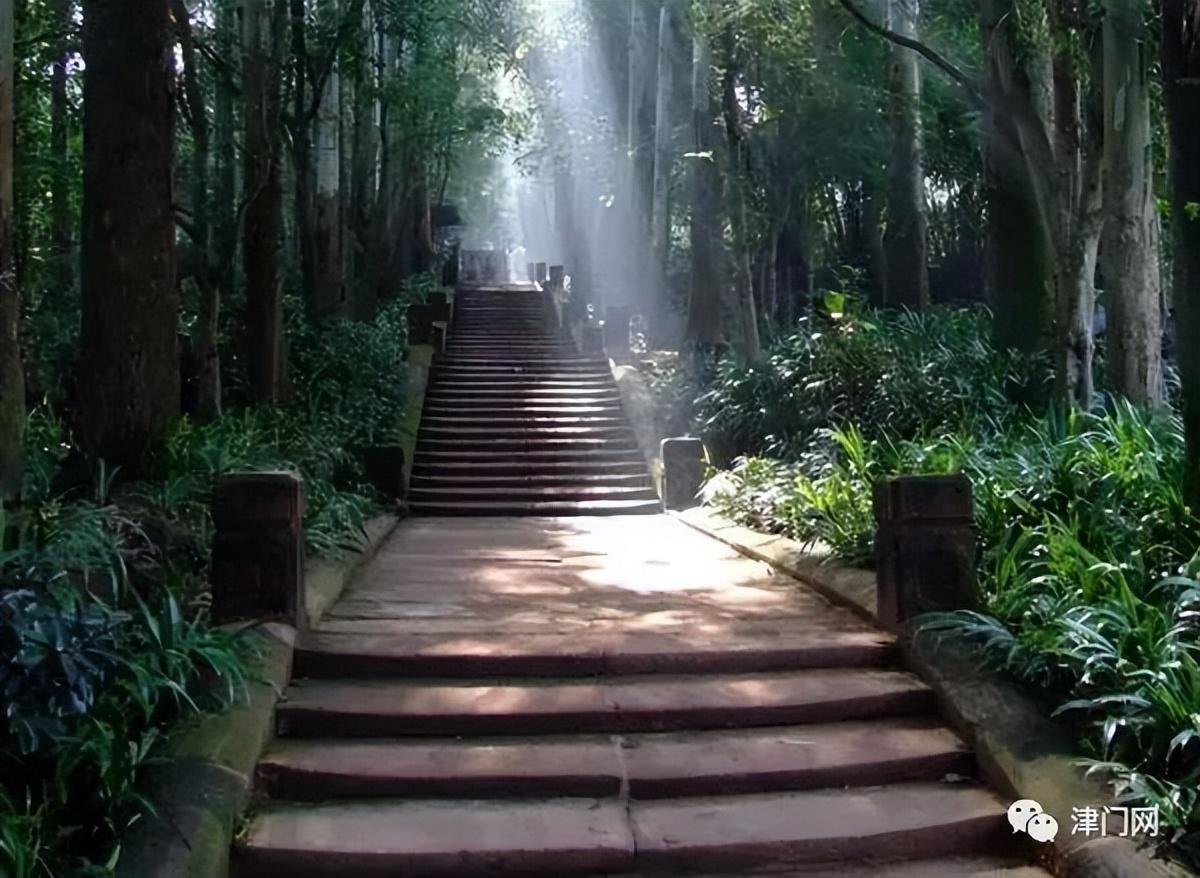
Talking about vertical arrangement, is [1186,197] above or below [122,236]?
below

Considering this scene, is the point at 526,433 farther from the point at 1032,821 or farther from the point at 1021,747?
the point at 1032,821

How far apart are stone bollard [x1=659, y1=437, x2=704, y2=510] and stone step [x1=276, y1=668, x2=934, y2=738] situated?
Answer: 750 cm

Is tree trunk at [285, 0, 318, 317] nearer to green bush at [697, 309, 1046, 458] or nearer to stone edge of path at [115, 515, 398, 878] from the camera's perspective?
green bush at [697, 309, 1046, 458]

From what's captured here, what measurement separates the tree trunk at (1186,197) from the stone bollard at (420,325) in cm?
1556

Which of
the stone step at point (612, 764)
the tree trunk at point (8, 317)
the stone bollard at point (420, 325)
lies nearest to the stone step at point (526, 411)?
the stone bollard at point (420, 325)

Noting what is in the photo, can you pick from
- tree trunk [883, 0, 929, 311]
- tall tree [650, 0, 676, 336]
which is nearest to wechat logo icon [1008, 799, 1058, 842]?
tree trunk [883, 0, 929, 311]

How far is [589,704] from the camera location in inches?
188

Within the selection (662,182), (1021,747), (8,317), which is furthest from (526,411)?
(1021,747)

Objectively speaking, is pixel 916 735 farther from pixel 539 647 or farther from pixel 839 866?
pixel 539 647

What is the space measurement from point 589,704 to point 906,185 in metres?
14.0

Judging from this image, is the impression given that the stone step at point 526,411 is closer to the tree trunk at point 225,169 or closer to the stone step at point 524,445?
the stone step at point 524,445

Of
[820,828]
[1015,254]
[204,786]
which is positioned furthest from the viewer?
[1015,254]

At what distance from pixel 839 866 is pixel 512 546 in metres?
6.06

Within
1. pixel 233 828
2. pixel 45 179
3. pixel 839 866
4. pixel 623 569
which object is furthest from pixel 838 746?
pixel 45 179
